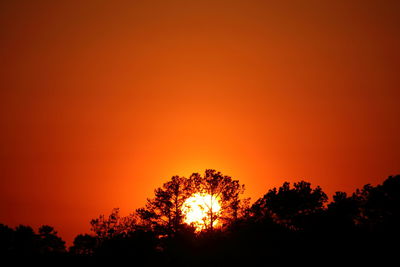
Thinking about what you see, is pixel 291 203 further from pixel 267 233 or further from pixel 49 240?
pixel 49 240

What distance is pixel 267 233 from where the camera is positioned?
67.6 metres

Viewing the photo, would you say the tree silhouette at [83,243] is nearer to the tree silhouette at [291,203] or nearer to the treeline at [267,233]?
the treeline at [267,233]

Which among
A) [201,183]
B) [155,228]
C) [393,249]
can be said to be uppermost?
[201,183]

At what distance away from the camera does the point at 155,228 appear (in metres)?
81.9

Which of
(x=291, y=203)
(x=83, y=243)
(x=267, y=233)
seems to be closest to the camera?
(x=267, y=233)

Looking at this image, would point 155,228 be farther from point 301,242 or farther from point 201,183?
point 301,242

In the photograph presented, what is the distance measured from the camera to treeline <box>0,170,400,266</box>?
6300 centimetres

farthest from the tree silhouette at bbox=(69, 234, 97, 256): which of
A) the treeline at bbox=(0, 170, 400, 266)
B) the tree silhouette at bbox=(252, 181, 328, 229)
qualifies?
the tree silhouette at bbox=(252, 181, 328, 229)

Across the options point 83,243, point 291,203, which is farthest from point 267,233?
point 83,243

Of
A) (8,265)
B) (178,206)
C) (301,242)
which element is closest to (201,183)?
(178,206)

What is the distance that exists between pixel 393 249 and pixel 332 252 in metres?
6.34

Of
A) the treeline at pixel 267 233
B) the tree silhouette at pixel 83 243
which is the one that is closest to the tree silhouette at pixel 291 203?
the treeline at pixel 267 233

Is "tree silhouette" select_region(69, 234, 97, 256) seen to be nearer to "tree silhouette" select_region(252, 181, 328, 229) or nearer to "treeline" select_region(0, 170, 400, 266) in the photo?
"treeline" select_region(0, 170, 400, 266)

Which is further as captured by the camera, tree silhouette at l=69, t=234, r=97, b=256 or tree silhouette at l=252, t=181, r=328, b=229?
tree silhouette at l=69, t=234, r=97, b=256
